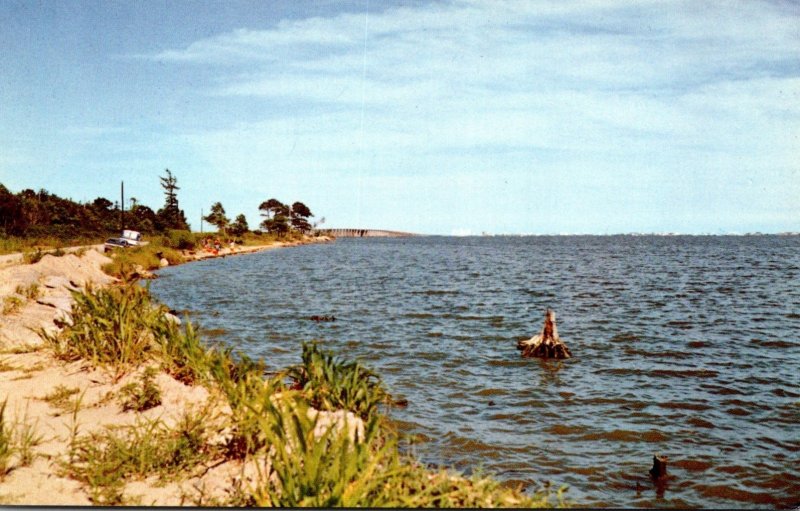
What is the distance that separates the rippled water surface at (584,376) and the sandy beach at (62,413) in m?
3.72

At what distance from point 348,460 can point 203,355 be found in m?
3.98

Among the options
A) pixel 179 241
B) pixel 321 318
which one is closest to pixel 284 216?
pixel 179 241

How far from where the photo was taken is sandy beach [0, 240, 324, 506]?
15.4 ft

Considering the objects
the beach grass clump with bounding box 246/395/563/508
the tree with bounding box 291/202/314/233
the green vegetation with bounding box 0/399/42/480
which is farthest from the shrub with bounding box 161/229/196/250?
the tree with bounding box 291/202/314/233

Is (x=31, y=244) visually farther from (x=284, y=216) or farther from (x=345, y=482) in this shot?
(x=284, y=216)

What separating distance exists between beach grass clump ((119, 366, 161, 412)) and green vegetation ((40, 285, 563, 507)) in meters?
0.02

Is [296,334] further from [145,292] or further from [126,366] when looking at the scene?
[126,366]

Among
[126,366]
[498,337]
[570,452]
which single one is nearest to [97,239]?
[498,337]

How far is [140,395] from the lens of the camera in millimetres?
6742

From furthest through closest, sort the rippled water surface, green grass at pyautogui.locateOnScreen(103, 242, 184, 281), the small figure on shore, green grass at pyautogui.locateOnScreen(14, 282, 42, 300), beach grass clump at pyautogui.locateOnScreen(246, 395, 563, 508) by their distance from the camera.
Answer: green grass at pyautogui.locateOnScreen(103, 242, 184, 281) < the small figure on shore < green grass at pyautogui.locateOnScreen(14, 282, 42, 300) < the rippled water surface < beach grass clump at pyautogui.locateOnScreen(246, 395, 563, 508)

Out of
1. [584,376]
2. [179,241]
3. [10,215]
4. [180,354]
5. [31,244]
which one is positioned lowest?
[584,376]

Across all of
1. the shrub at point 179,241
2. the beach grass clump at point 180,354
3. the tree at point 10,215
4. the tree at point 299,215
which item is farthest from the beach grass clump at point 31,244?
the tree at point 299,215

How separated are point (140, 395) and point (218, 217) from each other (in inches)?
3651

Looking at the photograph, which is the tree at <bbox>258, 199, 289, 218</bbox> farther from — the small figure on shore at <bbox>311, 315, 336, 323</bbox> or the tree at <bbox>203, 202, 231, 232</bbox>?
the small figure on shore at <bbox>311, 315, 336, 323</bbox>
